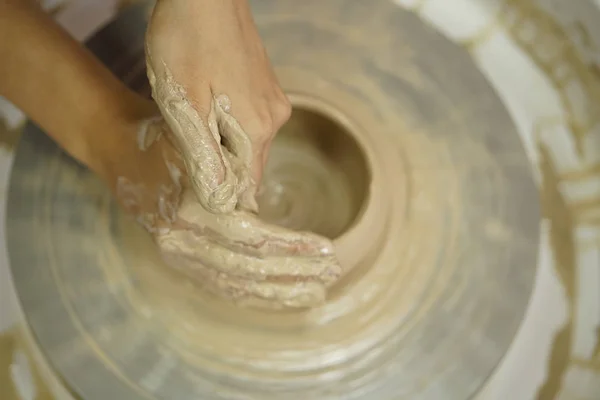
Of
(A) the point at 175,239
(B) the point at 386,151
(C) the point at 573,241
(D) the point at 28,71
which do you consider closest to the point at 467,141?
(B) the point at 386,151

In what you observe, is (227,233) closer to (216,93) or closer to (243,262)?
(243,262)

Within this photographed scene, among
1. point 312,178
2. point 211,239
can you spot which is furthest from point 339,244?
point 312,178

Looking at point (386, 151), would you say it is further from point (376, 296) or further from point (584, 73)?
point (584, 73)

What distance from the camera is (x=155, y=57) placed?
0.71 metres

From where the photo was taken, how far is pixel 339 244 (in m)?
1.01

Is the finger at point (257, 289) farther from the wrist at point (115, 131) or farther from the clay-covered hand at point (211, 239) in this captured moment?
the wrist at point (115, 131)

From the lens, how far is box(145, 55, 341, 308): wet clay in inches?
28.0

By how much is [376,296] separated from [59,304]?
2.17ft

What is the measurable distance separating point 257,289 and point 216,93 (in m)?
0.36

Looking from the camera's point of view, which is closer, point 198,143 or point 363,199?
point 198,143

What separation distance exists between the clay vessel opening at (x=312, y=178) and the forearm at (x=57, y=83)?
386 mm

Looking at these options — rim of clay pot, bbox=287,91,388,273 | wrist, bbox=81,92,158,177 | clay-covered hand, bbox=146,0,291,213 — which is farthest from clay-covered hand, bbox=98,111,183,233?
rim of clay pot, bbox=287,91,388,273

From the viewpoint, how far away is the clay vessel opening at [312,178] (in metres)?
1.21

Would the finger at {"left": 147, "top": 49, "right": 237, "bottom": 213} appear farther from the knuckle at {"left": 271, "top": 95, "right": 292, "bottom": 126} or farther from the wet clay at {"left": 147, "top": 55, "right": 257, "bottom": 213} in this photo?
the knuckle at {"left": 271, "top": 95, "right": 292, "bottom": 126}
